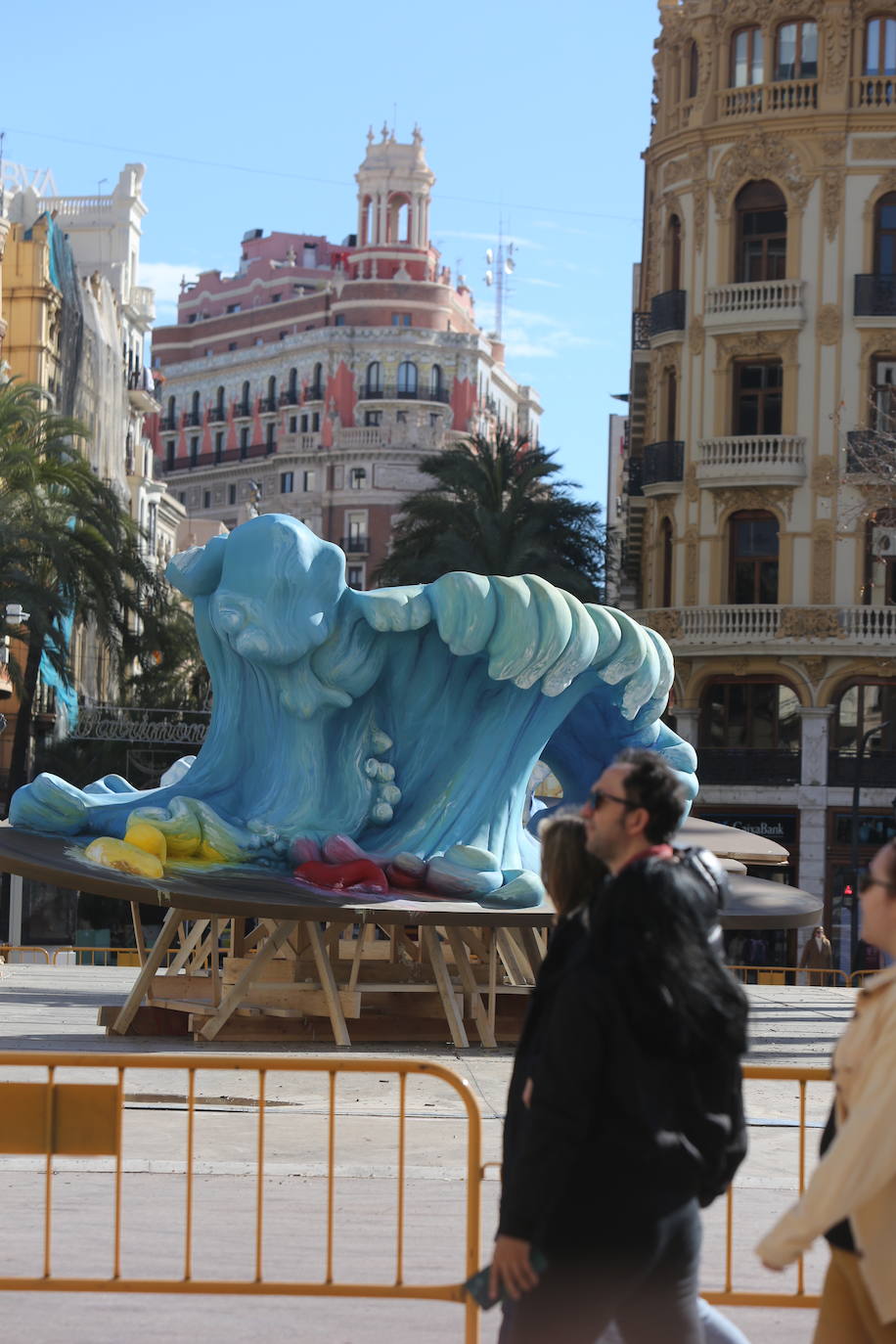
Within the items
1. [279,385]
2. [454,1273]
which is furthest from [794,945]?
[279,385]

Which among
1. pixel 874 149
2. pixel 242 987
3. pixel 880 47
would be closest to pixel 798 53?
pixel 880 47

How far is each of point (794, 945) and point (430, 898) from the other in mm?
23657

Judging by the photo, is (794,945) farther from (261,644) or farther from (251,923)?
(261,644)

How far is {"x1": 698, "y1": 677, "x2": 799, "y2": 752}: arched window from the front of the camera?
4019 centimetres

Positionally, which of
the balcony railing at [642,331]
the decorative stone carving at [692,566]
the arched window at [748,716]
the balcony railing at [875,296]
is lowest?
the arched window at [748,716]

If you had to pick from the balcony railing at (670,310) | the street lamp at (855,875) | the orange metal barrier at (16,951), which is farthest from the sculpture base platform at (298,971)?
the balcony railing at (670,310)

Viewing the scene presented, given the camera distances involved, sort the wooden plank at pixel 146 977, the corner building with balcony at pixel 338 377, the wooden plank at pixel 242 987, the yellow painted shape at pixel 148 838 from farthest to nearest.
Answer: the corner building with balcony at pixel 338 377 < the wooden plank at pixel 146 977 < the yellow painted shape at pixel 148 838 < the wooden plank at pixel 242 987

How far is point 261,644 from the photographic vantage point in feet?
52.0

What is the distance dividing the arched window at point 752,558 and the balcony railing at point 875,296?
13.8 feet

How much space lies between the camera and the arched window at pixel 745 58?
40.8 metres

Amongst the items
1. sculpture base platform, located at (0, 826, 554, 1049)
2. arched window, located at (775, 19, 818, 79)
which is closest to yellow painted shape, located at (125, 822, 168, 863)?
sculpture base platform, located at (0, 826, 554, 1049)

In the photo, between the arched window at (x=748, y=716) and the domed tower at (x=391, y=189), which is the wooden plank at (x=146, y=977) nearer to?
the arched window at (x=748, y=716)

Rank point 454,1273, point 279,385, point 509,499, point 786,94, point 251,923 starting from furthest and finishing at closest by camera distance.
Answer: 1. point 279,385
2. point 509,499
3. point 786,94
4. point 251,923
5. point 454,1273

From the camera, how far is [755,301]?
39969 mm
